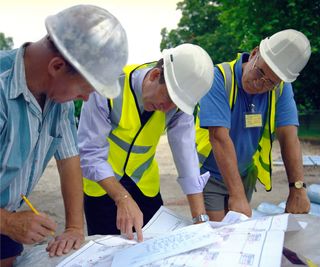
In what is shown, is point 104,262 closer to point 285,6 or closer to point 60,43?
point 60,43

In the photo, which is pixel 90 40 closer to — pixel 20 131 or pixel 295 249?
pixel 20 131

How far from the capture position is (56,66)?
1.32m

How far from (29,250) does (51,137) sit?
0.43 metres

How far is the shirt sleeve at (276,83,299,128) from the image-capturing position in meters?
2.40

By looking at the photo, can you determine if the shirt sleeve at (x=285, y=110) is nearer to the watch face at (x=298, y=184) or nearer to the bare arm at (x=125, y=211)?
the watch face at (x=298, y=184)

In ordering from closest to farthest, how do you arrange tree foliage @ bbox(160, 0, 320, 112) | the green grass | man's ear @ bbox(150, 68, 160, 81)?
man's ear @ bbox(150, 68, 160, 81) → tree foliage @ bbox(160, 0, 320, 112) → the green grass

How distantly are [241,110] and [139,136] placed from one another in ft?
2.07

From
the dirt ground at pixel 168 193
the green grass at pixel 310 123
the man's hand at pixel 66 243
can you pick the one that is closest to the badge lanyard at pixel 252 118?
the man's hand at pixel 66 243

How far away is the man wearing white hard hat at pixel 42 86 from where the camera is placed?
1.27 meters

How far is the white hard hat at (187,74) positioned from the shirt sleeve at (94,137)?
13.2 inches

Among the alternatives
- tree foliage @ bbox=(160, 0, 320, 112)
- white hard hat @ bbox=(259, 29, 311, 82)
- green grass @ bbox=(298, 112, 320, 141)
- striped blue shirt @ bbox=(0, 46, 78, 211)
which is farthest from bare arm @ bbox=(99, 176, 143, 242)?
green grass @ bbox=(298, 112, 320, 141)

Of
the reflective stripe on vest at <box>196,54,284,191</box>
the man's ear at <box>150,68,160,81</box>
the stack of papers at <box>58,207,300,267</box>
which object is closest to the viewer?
the stack of papers at <box>58,207,300,267</box>

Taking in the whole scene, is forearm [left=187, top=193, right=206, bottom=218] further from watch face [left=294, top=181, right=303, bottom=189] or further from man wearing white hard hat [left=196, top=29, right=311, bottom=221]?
watch face [left=294, top=181, right=303, bottom=189]

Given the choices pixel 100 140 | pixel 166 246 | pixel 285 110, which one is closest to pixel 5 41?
pixel 285 110
